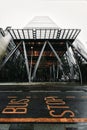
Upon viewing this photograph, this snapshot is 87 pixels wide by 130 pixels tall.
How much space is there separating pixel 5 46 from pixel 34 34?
22860mm

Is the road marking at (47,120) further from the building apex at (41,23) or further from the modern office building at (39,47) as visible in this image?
the building apex at (41,23)

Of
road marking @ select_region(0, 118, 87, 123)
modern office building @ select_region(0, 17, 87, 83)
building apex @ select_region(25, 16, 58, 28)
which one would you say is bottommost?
road marking @ select_region(0, 118, 87, 123)

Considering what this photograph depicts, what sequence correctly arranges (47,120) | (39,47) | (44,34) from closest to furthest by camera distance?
(47,120), (44,34), (39,47)

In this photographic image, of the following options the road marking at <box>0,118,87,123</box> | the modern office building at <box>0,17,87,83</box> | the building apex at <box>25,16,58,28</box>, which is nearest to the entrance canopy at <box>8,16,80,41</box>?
the modern office building at <box>0,17,87,83</box>

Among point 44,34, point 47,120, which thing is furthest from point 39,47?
point 47,120

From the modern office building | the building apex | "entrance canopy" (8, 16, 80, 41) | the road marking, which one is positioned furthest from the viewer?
the building apex

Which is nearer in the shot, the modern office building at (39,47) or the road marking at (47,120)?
the road marking at (47,120)

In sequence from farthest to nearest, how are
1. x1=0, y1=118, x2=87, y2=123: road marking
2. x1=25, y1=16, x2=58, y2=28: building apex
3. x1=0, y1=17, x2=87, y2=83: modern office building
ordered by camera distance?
x1=25, y1=16, x2=58, y2=28: building apex → x1=0, y1=17, x2=87, y2=83: modern office building → x1=0, y1=118, x2=87, y2=123: road marking

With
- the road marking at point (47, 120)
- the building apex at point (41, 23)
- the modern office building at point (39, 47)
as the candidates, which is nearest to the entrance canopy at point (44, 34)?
the modern office building at point (39, 47)

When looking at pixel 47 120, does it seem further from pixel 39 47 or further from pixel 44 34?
pixel 39 47

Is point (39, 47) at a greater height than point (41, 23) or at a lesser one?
lesser

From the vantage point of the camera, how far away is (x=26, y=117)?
5820mm

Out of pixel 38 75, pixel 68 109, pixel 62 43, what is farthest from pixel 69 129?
pixel 38 75

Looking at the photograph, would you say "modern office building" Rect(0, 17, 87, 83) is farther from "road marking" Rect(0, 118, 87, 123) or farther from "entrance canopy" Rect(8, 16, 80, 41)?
"road marking" Rect(0, 118, 87, 123)
